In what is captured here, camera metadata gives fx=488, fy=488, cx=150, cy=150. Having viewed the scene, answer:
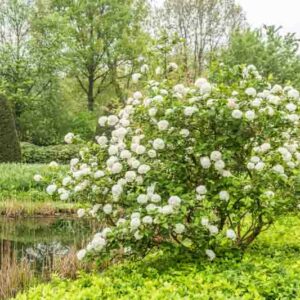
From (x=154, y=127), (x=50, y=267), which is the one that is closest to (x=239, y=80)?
(x=154, y=127)

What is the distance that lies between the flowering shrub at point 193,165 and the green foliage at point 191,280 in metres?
0.18

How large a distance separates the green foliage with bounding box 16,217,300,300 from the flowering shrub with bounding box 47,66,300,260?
178mm

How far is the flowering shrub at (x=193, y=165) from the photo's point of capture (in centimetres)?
404

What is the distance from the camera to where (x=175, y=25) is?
25.6 m

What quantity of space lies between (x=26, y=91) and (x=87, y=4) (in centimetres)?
562

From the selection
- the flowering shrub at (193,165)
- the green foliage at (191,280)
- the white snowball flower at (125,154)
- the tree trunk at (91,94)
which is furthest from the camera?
the tree trunk at (91,94)

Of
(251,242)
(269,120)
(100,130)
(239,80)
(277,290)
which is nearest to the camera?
(277,290)

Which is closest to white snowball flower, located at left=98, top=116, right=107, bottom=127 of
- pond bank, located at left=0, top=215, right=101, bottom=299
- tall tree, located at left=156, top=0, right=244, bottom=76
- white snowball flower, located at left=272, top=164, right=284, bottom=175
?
white snowball flower, located at left=272, top=164, right=284, bottom=175

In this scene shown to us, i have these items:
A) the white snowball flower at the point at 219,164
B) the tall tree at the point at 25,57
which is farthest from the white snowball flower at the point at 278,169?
the tall tree at the point at 25,57

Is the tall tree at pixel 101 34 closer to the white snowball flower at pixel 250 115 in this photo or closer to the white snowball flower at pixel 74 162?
the white snowball flower at pixel 74 162

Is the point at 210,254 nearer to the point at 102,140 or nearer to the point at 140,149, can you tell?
the point at 140,149

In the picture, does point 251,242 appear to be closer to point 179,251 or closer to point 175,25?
point 179,251

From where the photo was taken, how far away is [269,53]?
1678 centimetres

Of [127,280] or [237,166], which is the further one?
[237,166]
